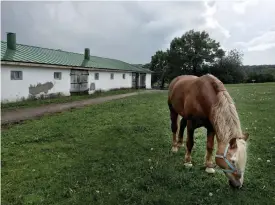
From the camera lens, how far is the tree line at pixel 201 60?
1485 inches

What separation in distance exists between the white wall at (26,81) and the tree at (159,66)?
24.1 metres

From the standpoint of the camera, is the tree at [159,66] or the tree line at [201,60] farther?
the tree at [159,66]

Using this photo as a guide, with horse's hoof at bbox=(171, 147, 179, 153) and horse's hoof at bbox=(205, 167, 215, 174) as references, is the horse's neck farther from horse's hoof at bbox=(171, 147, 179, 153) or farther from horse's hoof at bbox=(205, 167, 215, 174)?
horse's hoof at bbox=(171, 147, 179, 153)

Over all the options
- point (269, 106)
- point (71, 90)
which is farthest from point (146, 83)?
point (269, 106)

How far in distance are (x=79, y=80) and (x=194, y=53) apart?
78.7 ft

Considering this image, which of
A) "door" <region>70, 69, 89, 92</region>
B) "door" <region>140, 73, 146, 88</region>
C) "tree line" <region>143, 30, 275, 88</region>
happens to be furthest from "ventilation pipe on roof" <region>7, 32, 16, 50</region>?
"tree line" <region>143, 30, 275, 88</region>

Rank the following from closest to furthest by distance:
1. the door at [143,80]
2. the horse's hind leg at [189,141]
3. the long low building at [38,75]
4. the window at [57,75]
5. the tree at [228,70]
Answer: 1. the horse's hind leg at [189,141]
2. the long low building at [38,75]
3. the window at [57,75]
4. the door at [143,80]
5. the tree at [228,70]

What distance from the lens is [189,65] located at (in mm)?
38969

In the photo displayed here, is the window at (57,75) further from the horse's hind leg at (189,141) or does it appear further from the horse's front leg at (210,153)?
the horse's front leg at (210,153)

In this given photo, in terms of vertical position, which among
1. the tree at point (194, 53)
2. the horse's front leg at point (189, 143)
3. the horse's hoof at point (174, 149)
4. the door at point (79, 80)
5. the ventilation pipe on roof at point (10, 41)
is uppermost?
the tree at point (194, 53)

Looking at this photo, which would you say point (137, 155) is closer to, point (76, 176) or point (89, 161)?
point (89, 161)

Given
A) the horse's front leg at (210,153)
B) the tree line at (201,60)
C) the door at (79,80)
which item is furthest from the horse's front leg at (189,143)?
the tree line at (201,60)

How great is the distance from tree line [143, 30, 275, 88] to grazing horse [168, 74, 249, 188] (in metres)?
34.7

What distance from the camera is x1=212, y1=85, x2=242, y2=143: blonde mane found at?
329cm
